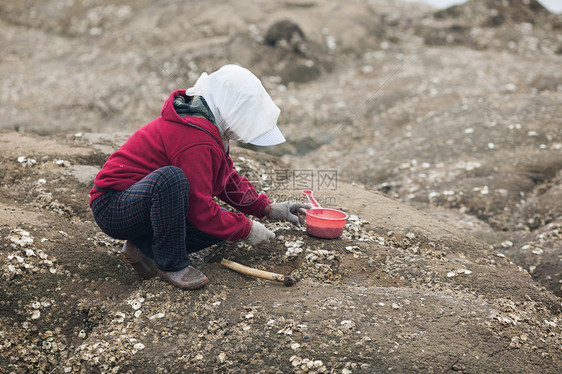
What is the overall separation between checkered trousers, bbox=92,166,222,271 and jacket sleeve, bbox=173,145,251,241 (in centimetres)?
6

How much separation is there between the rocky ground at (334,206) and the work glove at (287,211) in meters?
0.13

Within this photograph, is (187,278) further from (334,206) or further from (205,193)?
(334,206)

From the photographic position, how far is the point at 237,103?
3.00 metres

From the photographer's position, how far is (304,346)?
270 cm

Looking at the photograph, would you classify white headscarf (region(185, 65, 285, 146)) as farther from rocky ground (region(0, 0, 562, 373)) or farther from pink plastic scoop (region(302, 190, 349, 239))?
rocky ground (region(0, 0, 562, 373))

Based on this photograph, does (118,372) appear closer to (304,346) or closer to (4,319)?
(4,319)

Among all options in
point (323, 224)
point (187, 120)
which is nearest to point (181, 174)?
point (187, 120)

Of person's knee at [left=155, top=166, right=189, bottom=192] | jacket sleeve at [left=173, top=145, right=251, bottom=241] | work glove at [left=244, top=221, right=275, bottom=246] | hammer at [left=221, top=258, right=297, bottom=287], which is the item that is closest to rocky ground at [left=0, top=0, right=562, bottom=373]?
hammer at [left=221, top=258, right=297, bottom=287]

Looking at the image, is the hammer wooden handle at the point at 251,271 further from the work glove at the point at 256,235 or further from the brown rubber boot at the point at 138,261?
the brown rubber boot at the point at 138,261

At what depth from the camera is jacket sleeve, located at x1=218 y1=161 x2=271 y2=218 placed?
351 centimetres

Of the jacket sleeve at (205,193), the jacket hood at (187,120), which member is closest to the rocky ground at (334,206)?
the jacket sleeve at (205,193)

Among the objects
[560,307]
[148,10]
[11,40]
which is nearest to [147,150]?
[560,307]

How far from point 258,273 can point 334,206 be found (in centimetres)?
137

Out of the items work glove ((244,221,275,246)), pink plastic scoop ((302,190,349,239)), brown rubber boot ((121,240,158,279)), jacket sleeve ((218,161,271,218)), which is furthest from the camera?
pink plastic scoop ((302,190,349,239))
